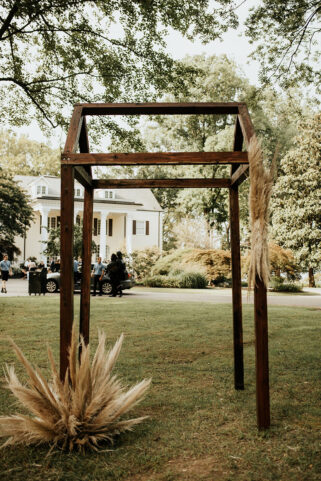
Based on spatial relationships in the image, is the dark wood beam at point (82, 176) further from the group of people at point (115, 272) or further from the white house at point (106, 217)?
the white house at point (106, 217)

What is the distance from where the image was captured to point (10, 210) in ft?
100

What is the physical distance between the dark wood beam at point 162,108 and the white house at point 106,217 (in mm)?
32141

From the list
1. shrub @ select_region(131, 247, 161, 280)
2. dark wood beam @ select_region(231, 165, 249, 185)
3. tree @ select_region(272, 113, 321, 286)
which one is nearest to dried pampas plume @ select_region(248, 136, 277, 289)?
dark wood beam @ select_region(231, 165, 249, 185)

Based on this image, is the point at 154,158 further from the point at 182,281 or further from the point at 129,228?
the point at 129,228

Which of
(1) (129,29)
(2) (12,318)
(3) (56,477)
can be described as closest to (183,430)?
(3) (56,477)

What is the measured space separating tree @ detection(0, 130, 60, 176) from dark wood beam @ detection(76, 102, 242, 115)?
51628 millimetres

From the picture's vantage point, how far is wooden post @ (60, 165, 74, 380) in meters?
3.56

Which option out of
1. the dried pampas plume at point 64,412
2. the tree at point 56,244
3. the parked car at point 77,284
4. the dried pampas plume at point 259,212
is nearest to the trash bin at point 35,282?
the parked car at point 77,284

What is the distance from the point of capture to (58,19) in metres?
12.1

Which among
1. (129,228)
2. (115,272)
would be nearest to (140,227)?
(129,228)

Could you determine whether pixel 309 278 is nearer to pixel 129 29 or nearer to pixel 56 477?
pixel 129 29

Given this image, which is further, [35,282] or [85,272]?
[35,282]

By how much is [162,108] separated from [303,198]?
25.0 meters

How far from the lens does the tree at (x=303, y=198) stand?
26594 mm
